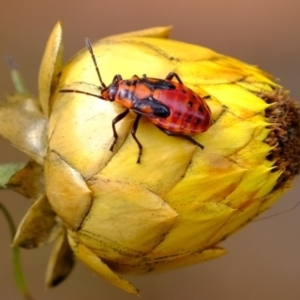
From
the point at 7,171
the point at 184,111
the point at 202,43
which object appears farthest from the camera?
the point at 202,43

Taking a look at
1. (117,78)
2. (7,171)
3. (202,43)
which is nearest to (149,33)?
(117,78)

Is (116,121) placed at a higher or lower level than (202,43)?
higher

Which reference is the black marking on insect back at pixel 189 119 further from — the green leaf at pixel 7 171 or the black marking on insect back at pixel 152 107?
the green leaf at pixel 7 171

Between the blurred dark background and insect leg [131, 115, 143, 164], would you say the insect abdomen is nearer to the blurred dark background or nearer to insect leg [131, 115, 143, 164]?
insect leg [131, 115, 143, 164]

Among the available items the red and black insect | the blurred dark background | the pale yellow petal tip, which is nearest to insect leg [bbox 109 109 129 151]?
the red and black insect

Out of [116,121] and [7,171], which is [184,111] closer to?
[116,121]

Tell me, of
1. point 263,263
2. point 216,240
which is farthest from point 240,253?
point 216,240
